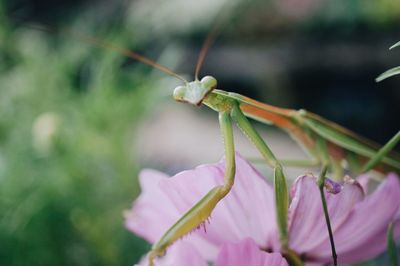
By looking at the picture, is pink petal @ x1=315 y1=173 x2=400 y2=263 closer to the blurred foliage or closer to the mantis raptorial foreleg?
the mantis raptorial foreleg

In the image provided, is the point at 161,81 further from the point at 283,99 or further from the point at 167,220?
the point at 283,99

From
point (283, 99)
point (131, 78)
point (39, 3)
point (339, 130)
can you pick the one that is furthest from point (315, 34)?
point (339, 130)

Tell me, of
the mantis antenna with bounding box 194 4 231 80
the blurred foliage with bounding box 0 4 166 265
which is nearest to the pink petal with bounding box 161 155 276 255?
the mantis antenna with bounding box 194 4 231 80

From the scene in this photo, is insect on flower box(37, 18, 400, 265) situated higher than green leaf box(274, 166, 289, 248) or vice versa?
insect on flower box(37, 18, 400, 265)

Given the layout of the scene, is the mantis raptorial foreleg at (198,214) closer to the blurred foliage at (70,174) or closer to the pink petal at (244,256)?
the pink petal at (244,256)

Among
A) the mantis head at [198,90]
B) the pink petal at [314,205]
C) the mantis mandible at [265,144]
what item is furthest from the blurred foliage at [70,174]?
the pink petal at [314,205]

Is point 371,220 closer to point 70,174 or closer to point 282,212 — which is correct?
point 282,212

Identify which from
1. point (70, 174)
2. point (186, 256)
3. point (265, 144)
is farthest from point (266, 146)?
point (70, 174)

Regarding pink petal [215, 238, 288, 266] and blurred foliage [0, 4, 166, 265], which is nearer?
pink petal [215, 238, 288, 266]
